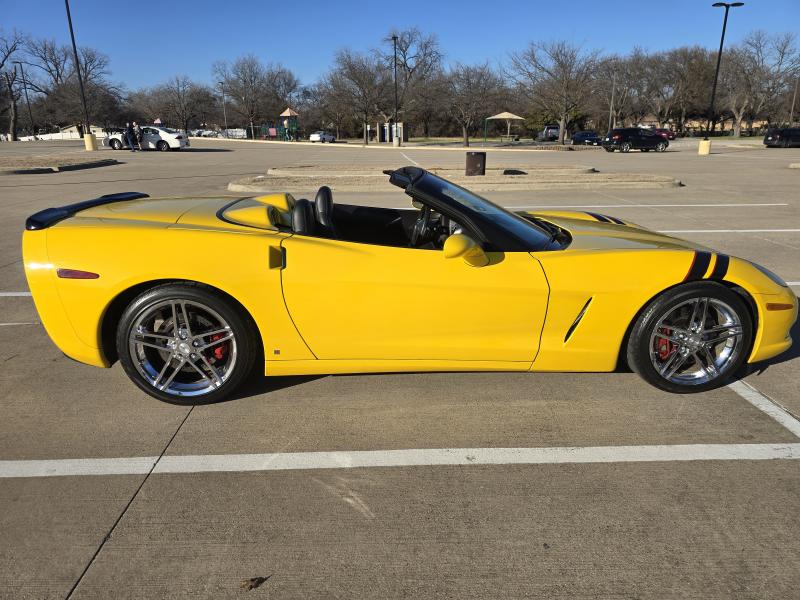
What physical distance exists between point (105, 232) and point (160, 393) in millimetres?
943

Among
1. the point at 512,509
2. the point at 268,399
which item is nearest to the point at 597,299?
the point at 512,509

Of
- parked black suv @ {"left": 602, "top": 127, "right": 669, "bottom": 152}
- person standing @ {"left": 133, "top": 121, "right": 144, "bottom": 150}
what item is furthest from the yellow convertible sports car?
parked black suv @ {"left": 602, "top": 127, "right": 669, "bottom": 152}

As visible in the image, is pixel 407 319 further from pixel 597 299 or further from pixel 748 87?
pixel 748 87

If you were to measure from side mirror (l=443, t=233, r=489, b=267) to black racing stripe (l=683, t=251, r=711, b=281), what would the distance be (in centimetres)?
118

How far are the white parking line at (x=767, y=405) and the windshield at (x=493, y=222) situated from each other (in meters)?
1.48

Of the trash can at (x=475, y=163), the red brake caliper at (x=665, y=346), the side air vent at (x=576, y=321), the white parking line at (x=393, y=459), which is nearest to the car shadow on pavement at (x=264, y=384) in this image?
the white parking line at (x=393, y=459)

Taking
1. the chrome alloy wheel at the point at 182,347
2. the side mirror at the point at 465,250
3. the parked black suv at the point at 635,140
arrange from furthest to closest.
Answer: the parked black suv at the point at 635,140
the chrome alloy wheel at the point at 182,347
the side mirror at the point at 465,250

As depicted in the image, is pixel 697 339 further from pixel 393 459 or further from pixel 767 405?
pixel 393 459

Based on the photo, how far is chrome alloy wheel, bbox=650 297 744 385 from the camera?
3.05m

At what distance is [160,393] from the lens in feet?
9.94

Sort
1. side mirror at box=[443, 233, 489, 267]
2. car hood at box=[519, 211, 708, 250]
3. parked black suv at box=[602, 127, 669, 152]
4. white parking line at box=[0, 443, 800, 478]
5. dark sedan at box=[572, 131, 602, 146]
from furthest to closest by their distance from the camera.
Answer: dark sedan at box=[572, 131, 602, 146] < parked black suv at box=[602, 127, 669, 152] < car hood at box=[519, 211, 708, 250] < side mirror at box=[443, 233, 489, 267] < white parking line at box=[0, 443, 800, 478]

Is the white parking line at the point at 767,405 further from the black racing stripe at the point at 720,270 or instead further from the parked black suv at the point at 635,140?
the parked black suv at the point at 635,140

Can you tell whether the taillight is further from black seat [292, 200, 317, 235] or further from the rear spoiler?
black seat [292, 200, 317, 235]

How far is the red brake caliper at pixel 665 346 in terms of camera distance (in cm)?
307
